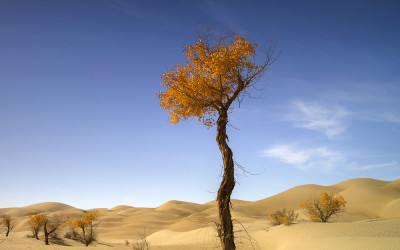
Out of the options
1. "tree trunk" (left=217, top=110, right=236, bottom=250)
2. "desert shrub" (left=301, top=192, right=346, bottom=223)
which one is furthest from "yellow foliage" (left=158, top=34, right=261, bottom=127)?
"desert shrub" (left=301, top=192, right=346, bottom=223)

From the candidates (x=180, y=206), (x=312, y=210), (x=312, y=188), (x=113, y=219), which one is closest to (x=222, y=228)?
(x=312, y=210)

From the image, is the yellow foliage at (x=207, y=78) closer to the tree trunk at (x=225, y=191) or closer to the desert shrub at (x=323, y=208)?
the tree trunk at (x=225, y=191)

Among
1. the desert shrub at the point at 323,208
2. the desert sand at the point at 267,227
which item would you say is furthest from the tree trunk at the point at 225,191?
the desert shrub at the point at 323,208

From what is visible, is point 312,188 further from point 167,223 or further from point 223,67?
point 223,67

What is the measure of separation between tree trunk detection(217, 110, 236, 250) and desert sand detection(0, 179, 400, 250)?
0.49 m

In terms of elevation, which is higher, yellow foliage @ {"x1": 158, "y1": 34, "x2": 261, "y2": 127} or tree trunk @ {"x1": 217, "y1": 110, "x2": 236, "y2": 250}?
yellow foliage @ {"x1": 158, "y1": 34, "x2": 261, "y2": 127}

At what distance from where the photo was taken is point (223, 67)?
900 cm

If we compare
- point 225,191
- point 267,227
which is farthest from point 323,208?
point 225,191

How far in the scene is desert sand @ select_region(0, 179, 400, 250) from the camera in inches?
624

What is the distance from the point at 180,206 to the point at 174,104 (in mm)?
93334

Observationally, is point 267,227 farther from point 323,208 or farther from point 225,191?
point 225,191

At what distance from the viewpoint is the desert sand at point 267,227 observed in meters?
15.8

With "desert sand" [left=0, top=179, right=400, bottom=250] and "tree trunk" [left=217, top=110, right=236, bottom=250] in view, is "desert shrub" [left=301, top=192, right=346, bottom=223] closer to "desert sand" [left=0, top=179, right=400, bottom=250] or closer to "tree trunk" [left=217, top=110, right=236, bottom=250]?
"desert sand" [left=0, top=179, right=400, bottom=250]

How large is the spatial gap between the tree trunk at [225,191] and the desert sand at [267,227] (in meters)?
0.49
